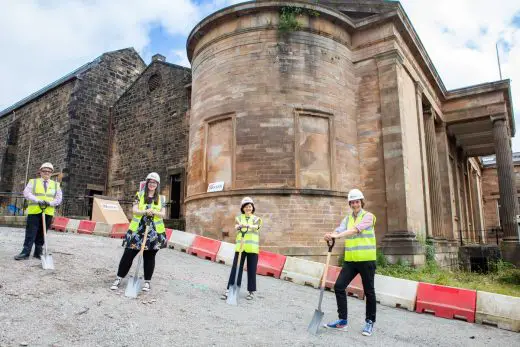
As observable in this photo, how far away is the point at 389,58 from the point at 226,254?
847 cm

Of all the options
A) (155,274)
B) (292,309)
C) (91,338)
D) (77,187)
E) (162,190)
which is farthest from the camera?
(77,187)

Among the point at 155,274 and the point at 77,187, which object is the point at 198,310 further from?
the point at 77,187

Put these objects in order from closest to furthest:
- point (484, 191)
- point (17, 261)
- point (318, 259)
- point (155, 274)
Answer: point (17, 261), point (155, 274), point (318, 259), point (484, 191)

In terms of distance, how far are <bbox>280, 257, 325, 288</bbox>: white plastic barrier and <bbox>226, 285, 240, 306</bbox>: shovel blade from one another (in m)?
2.64

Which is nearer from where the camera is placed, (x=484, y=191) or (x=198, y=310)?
(x=198, y=310)

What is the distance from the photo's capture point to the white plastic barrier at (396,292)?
749 cm

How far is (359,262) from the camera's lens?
539 cm

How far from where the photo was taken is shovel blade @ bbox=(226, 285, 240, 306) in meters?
6.32

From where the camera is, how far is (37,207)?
7.19m

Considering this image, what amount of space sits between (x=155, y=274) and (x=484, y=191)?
36.1m

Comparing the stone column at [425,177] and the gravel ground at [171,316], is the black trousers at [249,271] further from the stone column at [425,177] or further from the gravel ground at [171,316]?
the stone column at [425,177]

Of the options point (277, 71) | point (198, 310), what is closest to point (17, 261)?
point (198, 310)

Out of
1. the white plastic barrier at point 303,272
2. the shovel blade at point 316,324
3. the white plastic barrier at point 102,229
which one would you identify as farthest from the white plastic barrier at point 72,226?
the shovel blade at point 316,324

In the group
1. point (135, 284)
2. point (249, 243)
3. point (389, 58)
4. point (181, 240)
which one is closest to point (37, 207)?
point (135, 284)
